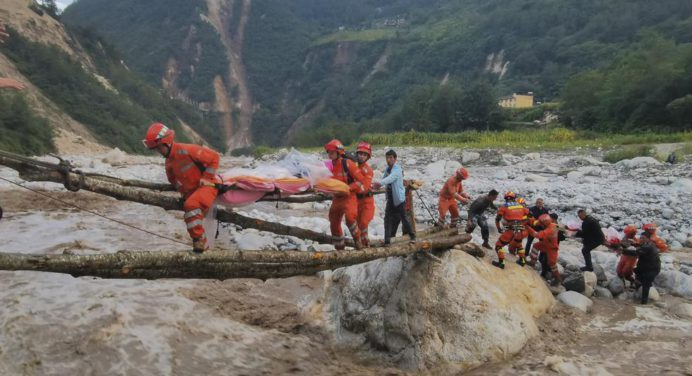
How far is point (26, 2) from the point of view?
60125 millimetres

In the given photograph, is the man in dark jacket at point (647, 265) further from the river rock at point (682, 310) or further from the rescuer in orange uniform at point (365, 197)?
the rescuer in orange uniform at point (365, 197)

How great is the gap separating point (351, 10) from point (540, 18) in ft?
303

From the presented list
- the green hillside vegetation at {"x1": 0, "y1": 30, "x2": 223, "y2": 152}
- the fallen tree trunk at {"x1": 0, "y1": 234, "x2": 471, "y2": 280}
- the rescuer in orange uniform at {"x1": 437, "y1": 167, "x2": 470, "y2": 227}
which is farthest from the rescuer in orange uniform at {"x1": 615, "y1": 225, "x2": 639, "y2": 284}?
the green hillside vegetation at {"x1": 0, "y1": 30, "x2": 223, "y2": 152}

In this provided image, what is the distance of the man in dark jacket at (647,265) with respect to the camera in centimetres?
770

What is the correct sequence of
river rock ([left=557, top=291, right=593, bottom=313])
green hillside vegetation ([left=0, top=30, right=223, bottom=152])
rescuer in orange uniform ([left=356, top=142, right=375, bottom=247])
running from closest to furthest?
rescuer in orange uniform ([left=356, top=142, right=375, bottom=247]), river rock ([left=557, top=291, right=593, bottom=313]), green hillside vegetation ([left=0, top=30, right=223, bottom=152])

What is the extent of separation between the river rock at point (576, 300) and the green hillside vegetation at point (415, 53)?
2748 centimetres

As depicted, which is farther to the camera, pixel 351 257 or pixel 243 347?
pixel 243 347

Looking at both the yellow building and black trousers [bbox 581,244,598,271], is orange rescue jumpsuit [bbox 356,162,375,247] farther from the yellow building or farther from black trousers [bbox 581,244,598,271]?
the yellow building

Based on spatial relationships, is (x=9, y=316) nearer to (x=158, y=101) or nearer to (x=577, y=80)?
(x=577, y=80)

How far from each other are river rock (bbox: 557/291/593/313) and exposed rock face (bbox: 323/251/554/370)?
0.55 meters

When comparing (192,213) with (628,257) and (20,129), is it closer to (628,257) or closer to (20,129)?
(628,257)

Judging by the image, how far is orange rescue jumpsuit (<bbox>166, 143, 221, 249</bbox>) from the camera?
15.5ft

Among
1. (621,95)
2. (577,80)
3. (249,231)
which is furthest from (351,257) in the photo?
(577,80)

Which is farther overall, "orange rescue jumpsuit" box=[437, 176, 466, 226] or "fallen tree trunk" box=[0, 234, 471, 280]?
"orange rescue jumpsuit" box=[437, 176, 466, 226]
